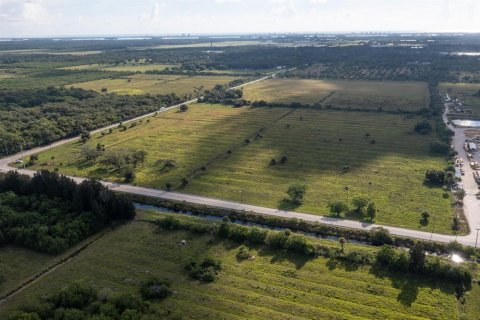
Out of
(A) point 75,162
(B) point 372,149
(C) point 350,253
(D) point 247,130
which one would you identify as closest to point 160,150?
(A) point 75,162

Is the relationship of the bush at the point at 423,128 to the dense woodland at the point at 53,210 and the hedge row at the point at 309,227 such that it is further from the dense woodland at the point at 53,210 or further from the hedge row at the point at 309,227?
the dense woodland at the point at 53,210

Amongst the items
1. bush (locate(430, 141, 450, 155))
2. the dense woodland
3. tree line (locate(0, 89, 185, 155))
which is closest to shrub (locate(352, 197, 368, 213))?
the dense woodland

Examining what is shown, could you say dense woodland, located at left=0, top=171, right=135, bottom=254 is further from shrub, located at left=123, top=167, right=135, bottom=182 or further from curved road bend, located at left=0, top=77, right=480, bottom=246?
shrub, located at left=123, top=167, right=135, bottom=182

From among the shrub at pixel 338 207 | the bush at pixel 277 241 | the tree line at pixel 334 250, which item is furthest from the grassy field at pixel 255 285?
the shrub at pixel 338 207

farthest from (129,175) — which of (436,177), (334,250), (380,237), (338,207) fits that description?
(436,177)

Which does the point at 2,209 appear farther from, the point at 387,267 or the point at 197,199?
the point at 387,267
